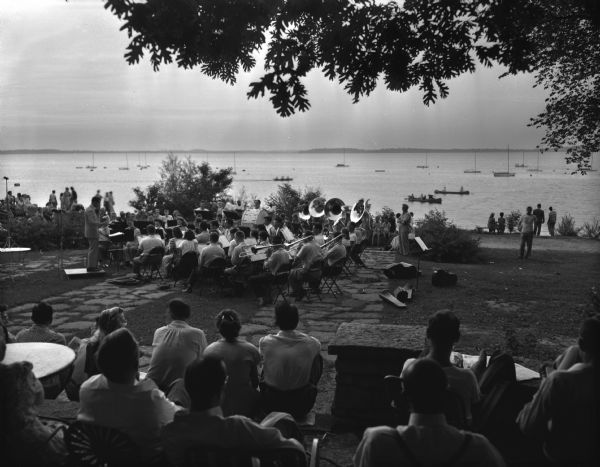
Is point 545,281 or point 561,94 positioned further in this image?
point 545,281

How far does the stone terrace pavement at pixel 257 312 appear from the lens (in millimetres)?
8977

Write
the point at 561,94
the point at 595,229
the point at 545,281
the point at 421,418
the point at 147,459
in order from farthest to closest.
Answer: the point at 595,229 → the point at 545,281 → the point at 561,94 → the point at 147,459 → the point at 421,418

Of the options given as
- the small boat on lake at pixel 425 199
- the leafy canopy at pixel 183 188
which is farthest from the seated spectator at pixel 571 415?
the small boat on lake at pixel 425 199

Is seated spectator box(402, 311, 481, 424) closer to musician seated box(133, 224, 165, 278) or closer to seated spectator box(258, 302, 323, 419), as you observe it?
seated spectator box(258, 302, 323, 419)

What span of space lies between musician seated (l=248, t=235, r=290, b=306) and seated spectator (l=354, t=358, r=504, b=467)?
810 centimetres

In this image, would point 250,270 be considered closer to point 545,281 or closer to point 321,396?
point 321,396

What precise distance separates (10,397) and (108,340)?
613mm

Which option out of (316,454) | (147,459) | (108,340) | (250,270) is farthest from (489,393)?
(250,270)

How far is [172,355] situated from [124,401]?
68.2 inches

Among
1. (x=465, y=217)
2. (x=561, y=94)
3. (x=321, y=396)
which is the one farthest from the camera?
(x=465, y=217)

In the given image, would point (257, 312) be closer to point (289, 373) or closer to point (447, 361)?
point (289, 373)

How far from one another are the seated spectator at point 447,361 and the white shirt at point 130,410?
61.3 inches

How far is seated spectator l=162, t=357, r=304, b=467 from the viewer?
2.97m

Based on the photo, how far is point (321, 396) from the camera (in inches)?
237
